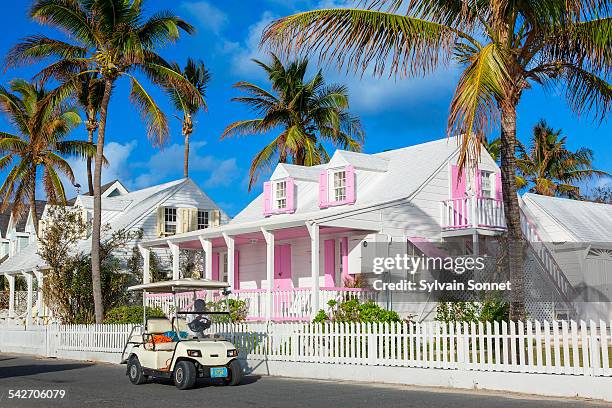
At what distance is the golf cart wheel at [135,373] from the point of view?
49.8 feet

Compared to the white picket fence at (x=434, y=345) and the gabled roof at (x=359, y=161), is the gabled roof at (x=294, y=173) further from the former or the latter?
the white picket fence at (x=434, y=345)

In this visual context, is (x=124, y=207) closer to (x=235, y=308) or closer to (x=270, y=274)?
(x=235, y=308)

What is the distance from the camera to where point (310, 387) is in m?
14.8

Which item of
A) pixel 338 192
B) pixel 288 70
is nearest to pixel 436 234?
pixel 338 192

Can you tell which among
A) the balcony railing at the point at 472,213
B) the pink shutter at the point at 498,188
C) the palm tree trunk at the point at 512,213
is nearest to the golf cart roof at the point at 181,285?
the palm tree trunk at the point at 512,213

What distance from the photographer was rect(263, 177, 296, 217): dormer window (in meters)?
28.4

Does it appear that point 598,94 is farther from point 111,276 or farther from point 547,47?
point 111,276

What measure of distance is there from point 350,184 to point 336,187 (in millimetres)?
786

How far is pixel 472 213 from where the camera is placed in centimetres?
2345

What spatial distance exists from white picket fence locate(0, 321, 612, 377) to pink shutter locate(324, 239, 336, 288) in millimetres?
6314

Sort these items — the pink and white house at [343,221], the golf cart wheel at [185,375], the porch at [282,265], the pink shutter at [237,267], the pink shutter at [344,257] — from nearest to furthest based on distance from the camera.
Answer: the golf cart wheel at [185,375], the porch at [282,265], the pink and white house at [343,221], the pink shutter at [344,257], the pink shutter at [237,267]

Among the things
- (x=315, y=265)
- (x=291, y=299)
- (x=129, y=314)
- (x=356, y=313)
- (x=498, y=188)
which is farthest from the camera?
(x=498, y=188)

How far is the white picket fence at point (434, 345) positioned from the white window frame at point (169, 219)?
12321 mm

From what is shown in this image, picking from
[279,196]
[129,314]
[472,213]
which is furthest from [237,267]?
[472,213]
